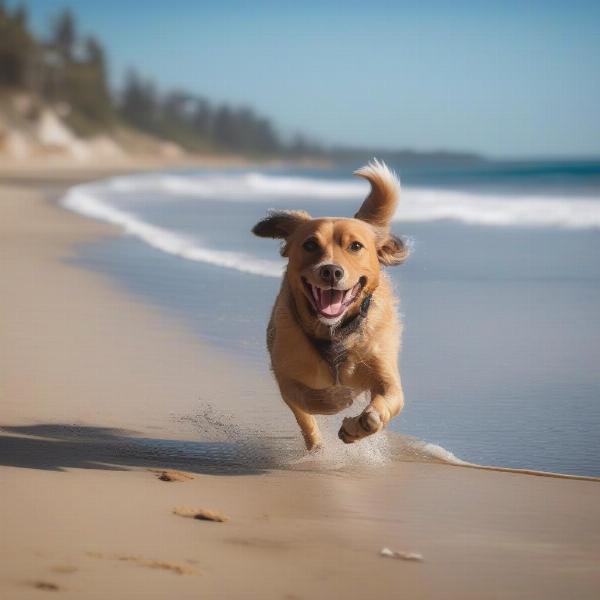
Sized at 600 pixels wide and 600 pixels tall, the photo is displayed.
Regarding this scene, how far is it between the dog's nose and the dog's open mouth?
0.11 meters

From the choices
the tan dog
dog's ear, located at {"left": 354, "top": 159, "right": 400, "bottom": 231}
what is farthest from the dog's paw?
dog's ear, located at {"left": 354, "top": 159, "right": 400, "bottom": 231}

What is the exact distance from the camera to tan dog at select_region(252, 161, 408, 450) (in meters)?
4.75

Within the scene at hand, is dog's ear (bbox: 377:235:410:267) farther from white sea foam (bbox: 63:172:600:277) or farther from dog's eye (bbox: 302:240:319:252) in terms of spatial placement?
white sea foam (bbox: 63:172:600:277)

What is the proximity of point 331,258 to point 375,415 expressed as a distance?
2.17 ft

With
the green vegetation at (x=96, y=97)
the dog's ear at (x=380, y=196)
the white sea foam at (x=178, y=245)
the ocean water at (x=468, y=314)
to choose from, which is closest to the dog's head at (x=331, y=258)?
the dog's ear at (x=380, y=196)

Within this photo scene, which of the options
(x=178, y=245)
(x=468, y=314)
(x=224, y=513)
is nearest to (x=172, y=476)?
(x=224, y=513)

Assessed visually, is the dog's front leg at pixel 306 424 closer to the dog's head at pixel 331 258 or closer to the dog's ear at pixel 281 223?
the dog's head at pixel 331 258

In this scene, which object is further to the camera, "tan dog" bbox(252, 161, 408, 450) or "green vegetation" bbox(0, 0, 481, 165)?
"green vegetation" bbox(0, 0, 481, 165)

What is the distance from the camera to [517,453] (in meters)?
4.85

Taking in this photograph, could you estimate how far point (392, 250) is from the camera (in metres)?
5.17

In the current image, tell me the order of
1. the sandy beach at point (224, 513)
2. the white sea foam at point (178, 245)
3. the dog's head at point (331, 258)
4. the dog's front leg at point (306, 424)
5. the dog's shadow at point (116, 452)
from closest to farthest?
1. the sandy beach at point (224, 513)
2. the dog's shadow at point (116, 452)
3. the dog's head at point (331, 258)
4. the dog's front leg at point (306, 424)
5. the white sea foam at point (178, 245)

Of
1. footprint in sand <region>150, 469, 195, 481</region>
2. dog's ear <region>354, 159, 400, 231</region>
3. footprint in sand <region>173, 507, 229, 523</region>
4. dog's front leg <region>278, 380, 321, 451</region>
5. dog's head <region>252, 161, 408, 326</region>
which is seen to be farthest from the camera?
dog's ear <region>354, 159, 400, 231</region>

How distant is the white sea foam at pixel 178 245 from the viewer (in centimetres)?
1087

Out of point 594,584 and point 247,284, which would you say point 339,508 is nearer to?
point 594,584
